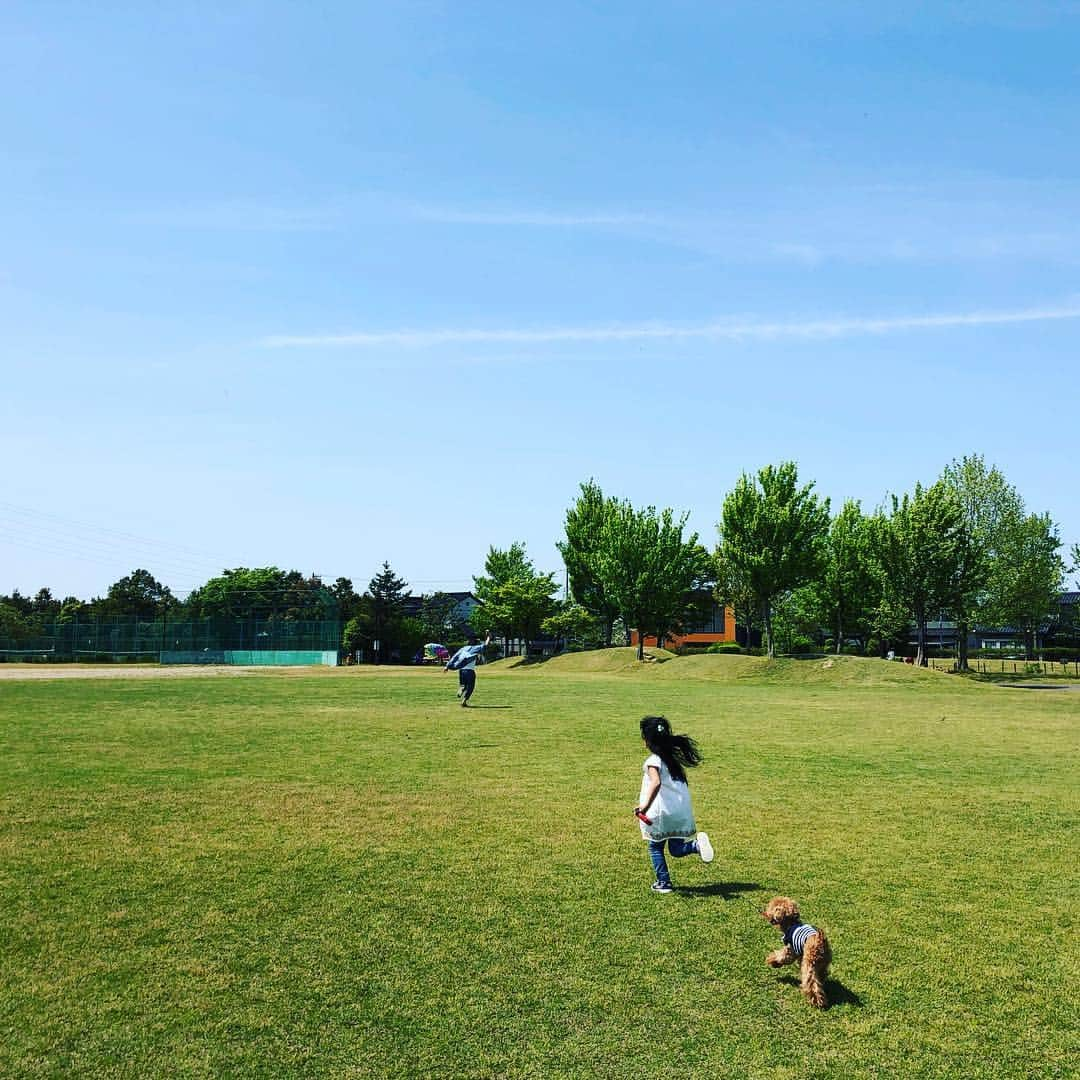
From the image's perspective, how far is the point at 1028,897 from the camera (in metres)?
8.56

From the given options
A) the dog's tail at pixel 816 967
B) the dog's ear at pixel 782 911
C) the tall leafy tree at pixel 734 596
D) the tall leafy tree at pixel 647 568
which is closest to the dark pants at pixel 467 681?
the dog's ear at pixel 782 911

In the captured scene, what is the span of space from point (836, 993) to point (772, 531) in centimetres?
5180

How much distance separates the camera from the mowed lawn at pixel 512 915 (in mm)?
5586

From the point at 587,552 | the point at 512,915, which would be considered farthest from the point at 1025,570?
the point at 512,915

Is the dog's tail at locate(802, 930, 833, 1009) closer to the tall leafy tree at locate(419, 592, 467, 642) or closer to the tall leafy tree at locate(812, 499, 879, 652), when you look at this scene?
the tall leafy tree at locate(812, 499, 879, 652)

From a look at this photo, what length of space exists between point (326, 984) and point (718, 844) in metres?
5.23

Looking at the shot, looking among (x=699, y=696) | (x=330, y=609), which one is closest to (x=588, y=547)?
(x=330, y=609)

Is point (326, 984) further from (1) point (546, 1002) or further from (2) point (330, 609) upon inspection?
(2) point (330, 609)

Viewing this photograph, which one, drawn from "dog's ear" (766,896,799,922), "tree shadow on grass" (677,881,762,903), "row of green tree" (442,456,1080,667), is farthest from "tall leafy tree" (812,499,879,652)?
"dog's ear" (766,896,799,922)

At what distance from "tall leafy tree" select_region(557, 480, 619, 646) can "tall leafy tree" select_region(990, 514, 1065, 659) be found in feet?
95.6

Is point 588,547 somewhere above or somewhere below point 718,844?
above

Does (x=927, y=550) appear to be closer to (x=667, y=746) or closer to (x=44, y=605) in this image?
(x=667, y=746)

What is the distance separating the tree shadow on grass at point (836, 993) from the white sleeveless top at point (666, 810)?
2171 mm

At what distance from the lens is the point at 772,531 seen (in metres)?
56.7
